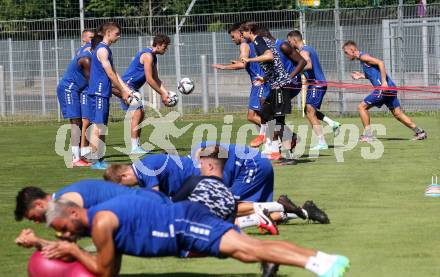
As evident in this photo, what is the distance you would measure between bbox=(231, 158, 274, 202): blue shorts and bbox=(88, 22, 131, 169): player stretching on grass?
648cm

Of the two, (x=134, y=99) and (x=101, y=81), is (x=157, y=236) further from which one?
(x=134, y=99)

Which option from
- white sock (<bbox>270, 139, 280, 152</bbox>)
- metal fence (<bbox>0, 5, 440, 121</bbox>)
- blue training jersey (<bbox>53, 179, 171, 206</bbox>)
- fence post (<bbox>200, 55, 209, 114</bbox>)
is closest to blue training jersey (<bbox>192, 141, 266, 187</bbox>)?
blue training jersey (<bbox>53, 179, 171, 206</bbox>)

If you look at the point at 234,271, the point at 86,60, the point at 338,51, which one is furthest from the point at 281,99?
the point at 338,51

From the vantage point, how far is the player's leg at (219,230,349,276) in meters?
7.79

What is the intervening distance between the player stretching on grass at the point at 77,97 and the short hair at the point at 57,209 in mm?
9857

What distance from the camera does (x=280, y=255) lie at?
7875 mm

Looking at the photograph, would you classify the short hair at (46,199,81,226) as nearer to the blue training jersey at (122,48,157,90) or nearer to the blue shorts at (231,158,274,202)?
the blue shorts at (231,158,274,202)

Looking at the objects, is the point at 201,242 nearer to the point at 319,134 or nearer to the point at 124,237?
the point at 124,237

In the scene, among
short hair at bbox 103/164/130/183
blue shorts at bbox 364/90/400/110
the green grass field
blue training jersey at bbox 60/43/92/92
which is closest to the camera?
the green grass field

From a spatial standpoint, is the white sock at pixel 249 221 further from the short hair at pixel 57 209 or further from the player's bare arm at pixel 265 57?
the player's bare arm at pixel 265 57

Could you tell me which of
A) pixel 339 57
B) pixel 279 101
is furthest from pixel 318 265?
pixel 339 57

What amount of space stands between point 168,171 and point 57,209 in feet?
8.73

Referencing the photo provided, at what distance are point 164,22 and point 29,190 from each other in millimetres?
23404

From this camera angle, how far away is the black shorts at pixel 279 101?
55.8 ft
